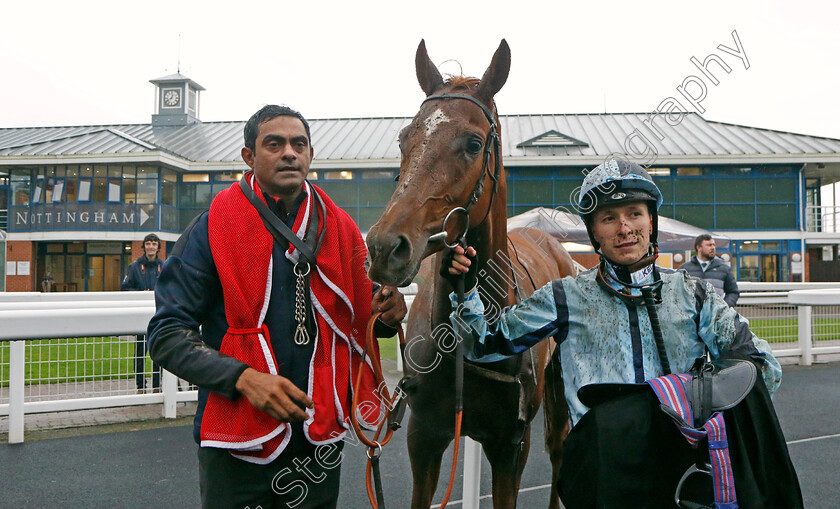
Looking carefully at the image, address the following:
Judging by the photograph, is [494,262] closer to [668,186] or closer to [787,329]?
[787,329]

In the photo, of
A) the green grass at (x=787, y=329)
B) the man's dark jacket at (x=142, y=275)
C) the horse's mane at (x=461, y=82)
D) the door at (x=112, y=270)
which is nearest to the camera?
the horse's mane at (x=461, y=82)

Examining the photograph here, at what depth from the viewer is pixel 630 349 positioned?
1623mm

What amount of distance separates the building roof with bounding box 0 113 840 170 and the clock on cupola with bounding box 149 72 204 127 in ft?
5.73

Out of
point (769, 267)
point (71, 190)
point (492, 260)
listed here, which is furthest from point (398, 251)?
point (71, 190)

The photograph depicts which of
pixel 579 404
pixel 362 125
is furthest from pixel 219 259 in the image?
pixel 362 125

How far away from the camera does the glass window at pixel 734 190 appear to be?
19.7 metres

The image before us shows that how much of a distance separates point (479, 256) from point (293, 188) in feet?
2.32

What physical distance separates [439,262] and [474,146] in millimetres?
460

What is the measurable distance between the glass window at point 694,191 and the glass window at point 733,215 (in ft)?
1.91

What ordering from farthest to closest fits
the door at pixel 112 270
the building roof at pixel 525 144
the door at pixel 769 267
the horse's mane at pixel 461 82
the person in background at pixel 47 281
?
the door at pixel 112 270 < the person in background at pixel 47 281 < the door at pixel 769 267 < the building roof at pixel 525 144 < the horse's mane at pixel 461 82

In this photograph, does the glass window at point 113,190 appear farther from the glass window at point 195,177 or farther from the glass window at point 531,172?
the glass window at point 531,172

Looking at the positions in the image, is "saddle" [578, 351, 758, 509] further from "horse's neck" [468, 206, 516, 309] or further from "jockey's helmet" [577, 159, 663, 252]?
"horse's neck" [468, 206, 516, 309]

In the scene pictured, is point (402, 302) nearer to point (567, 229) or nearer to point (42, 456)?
point (42, 456)

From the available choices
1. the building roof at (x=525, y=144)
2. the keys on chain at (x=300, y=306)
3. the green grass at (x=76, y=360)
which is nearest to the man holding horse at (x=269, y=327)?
the keys on chain at (x=300, y=306)
